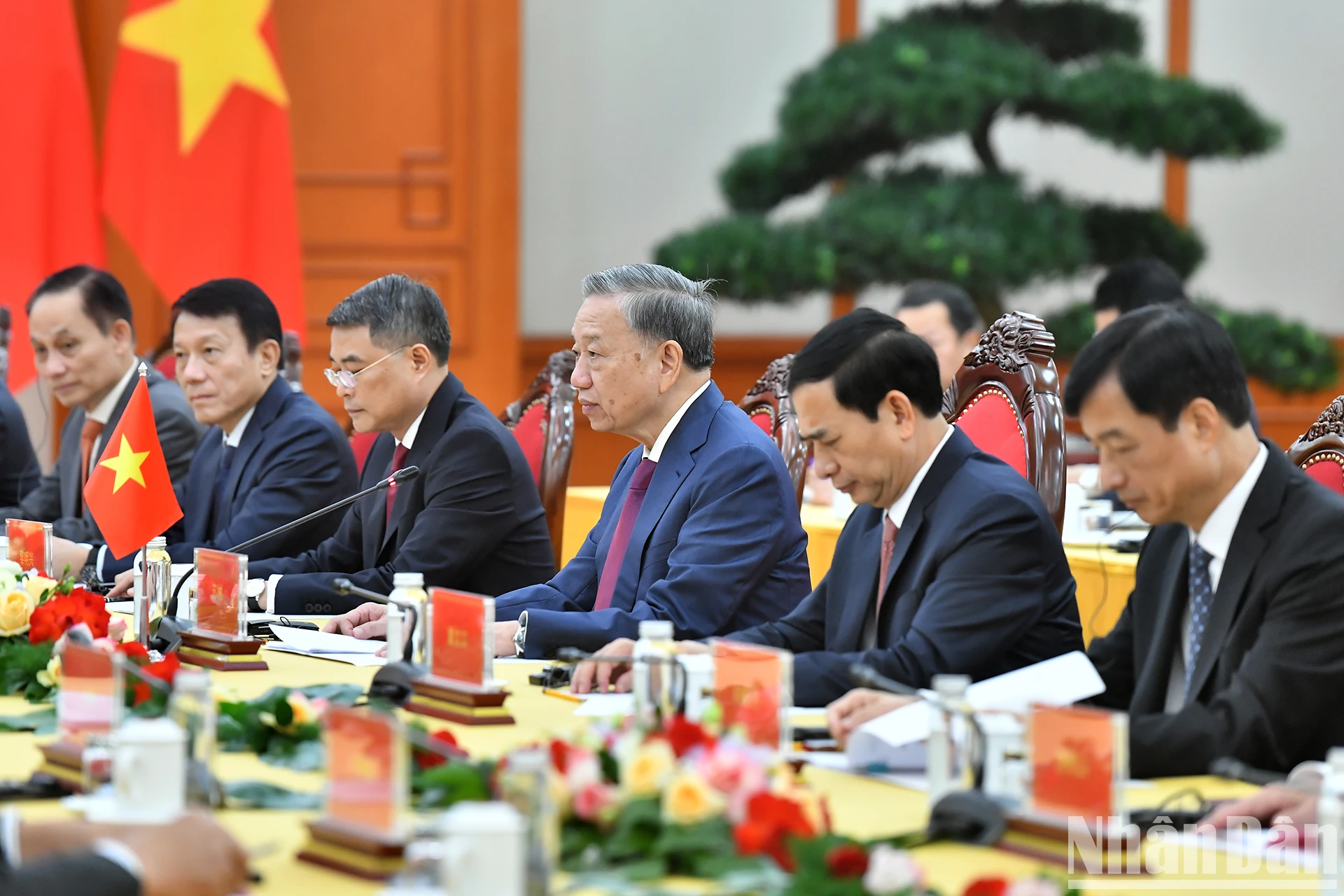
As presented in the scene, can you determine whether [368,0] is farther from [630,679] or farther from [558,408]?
[630,679]

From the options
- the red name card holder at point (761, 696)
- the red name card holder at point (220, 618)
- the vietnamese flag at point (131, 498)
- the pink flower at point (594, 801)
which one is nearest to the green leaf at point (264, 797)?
the pink flower at point (594, 801)

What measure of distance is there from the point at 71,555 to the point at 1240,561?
248 cm

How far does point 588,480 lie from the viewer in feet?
22.5

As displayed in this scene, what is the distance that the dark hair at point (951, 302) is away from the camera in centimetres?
559

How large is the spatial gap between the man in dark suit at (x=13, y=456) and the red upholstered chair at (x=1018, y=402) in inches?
111

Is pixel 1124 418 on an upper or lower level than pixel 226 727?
upper

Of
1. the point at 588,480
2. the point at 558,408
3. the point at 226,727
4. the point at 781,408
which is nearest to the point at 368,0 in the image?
the point at 588,480

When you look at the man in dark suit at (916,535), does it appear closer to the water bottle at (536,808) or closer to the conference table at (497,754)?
the conference table at (497,754)

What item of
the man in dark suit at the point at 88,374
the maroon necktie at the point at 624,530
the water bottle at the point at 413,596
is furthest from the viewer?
the man in dark suit at the point at 88,374

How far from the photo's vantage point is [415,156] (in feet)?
20.4

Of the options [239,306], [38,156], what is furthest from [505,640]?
[38,156]

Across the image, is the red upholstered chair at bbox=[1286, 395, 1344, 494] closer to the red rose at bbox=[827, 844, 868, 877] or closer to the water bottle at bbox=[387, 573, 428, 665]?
the water bottle at bbox=[387, 573, 428, 665]

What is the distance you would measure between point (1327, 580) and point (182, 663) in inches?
61.0

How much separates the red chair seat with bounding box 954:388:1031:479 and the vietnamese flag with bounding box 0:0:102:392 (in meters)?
3.72
